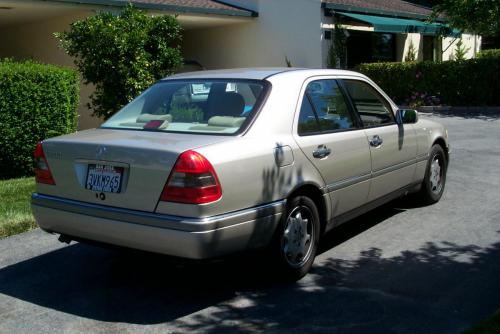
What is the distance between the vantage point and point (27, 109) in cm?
903

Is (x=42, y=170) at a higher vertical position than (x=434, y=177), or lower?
higher

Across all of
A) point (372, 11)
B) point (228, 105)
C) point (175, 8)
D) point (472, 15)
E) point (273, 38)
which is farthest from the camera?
point (372, 11)

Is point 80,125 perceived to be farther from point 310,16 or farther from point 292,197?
point 292,197

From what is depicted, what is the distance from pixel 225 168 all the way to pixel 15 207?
382 centimetres

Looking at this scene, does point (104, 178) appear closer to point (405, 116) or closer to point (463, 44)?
point (405, 116)

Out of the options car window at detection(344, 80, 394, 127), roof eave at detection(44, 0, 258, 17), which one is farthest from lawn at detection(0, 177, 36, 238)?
roof eave at detection(44, 0, 258, 17)

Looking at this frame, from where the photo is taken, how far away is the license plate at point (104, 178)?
4.25m

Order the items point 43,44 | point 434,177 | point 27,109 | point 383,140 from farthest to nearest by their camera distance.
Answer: point 43,44, point 27,109, point 434,177, point 383,140

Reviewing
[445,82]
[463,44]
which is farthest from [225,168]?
[463,44]

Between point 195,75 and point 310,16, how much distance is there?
1363 centimetres

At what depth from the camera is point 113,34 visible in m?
9.94

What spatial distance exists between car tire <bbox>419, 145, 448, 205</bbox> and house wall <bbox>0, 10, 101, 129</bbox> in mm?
8763

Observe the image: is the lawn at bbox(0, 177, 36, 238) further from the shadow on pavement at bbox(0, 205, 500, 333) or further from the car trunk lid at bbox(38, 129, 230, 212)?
the car trunk lid at bbox(38, 129, 230, 212)

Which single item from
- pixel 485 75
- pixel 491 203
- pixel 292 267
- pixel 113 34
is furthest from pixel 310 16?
pixel 292 267
